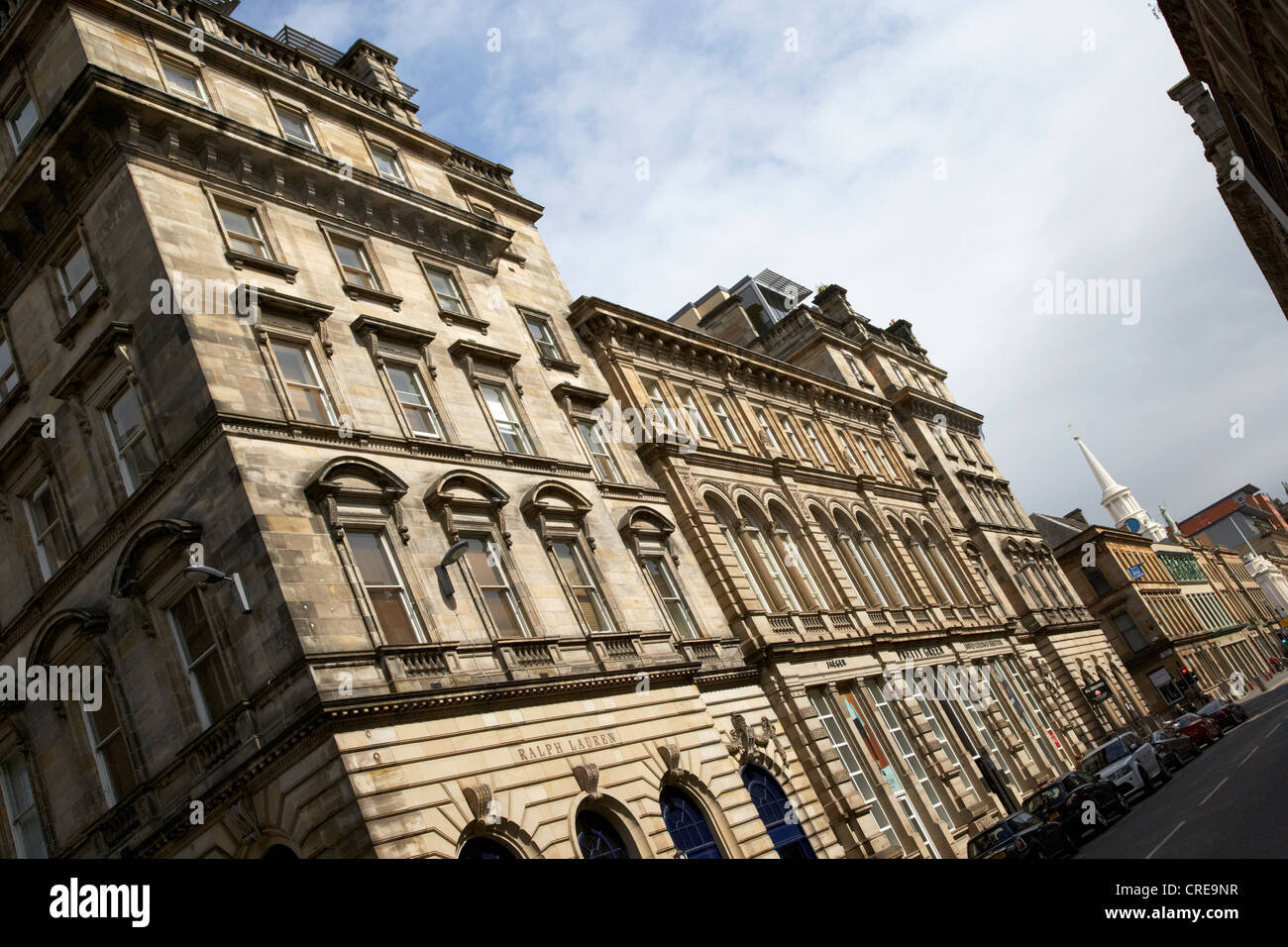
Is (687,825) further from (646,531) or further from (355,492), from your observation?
(355,492)

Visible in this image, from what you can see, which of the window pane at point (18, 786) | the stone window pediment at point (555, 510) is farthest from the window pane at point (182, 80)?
the window pane at point (18, 786)

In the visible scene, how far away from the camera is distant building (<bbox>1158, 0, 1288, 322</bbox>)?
18.9 metres

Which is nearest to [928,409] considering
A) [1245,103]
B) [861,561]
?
[861,561]

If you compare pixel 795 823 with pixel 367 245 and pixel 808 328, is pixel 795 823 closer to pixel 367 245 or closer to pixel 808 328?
pixel 367 245

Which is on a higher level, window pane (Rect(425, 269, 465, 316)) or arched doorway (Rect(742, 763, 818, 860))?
window pane (Rect(425, 269, 465, 316))

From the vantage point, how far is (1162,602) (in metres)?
81.2

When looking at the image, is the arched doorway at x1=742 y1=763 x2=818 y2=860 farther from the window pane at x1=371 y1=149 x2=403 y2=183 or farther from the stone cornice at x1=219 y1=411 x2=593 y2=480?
the window pane at x1=371 y1=149 x2=403 y2=183

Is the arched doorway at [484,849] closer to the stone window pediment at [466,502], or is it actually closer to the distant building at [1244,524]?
the stone window pediment at [466,502]

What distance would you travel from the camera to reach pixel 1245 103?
2675 cm

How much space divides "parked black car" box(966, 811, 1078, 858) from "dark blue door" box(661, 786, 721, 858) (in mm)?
7572

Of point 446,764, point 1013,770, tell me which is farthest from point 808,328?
point 446,764

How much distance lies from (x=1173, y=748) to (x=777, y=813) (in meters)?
18.6

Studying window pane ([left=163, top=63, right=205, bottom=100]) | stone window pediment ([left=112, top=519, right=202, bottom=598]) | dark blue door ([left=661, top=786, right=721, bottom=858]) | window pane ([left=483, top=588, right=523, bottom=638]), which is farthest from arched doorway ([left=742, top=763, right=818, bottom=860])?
window pane ([left=163, top=63, right=205, bottom=100])
